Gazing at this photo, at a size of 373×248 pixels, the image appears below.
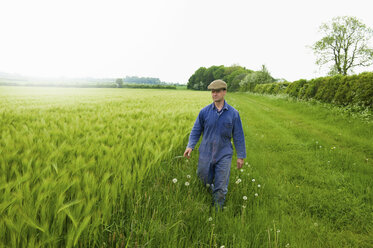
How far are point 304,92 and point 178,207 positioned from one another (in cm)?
2063

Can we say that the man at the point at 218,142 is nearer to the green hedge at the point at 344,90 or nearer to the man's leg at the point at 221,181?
the man's leg at the point at 221,181

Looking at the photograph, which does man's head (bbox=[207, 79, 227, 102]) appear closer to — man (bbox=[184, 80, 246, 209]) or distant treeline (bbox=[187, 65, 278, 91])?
man (bbox=[184, 80, 246, 209])

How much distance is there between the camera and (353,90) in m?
11.2

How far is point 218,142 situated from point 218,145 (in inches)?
1.7

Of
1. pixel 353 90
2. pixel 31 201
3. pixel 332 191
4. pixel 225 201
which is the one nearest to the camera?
pixel 31 201

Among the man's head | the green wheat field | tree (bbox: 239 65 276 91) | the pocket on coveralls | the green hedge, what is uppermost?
tree (bbox: 239 65 276 91)

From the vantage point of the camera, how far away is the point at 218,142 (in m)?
2.63

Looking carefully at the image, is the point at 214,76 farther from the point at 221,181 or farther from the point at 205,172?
the point at 221,181

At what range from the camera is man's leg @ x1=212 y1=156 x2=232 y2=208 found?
2.47 meters

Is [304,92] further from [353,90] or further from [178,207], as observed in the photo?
[178,207]

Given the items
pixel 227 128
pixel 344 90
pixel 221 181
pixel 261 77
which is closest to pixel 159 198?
pixel 221 181

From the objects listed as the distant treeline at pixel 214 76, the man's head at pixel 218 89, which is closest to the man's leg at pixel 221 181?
the man's head at pixel 218 89

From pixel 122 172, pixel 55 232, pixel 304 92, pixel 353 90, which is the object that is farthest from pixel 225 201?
pixel 304 92

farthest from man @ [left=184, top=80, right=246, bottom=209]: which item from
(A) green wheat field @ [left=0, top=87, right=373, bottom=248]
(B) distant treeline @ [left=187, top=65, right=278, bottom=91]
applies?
(B) distant treeline @ [left=187, top=65, right=278, bottom=91]
